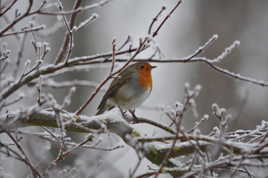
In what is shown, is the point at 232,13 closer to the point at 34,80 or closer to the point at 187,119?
the point at 187,119

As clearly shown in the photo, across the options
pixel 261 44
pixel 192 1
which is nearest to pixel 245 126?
pixel 261 44

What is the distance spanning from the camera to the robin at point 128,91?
9.80ft

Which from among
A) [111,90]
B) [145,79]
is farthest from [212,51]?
[111,90]

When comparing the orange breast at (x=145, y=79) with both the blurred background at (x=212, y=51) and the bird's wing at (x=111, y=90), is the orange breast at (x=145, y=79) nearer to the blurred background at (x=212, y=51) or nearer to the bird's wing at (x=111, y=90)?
the bird's wing at (x=111, y=90)

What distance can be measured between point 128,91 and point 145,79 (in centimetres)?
13

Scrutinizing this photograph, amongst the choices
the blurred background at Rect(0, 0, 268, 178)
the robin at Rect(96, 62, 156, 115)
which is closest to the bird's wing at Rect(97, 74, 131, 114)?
the robin at Rect(96, 62, 156, 115)

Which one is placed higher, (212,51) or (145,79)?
(212,51)

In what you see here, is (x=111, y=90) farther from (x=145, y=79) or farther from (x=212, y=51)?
(x=212, y=51)

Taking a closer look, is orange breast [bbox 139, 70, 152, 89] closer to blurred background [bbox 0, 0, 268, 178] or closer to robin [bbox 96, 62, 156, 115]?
robin [bbox 96, 62, 156, 115]

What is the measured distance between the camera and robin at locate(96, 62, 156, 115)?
9.80ft

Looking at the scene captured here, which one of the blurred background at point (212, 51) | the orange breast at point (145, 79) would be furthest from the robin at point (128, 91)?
the blurred background at point (212, 51)

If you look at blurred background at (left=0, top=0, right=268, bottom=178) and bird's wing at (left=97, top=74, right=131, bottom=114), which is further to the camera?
blurred background at (left=0, top=0, right=268, bottom=178)

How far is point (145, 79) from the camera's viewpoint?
10.1ft

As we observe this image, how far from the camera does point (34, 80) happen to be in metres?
1.70
